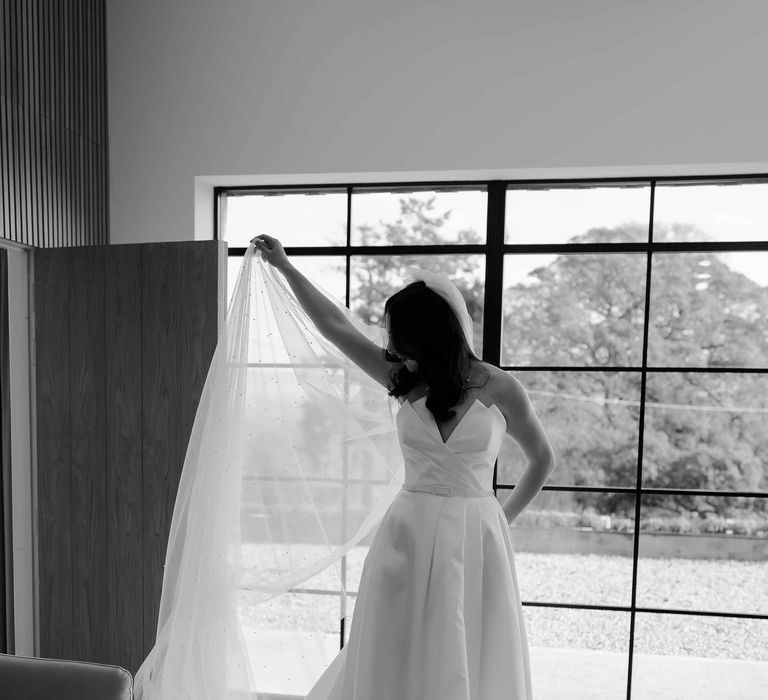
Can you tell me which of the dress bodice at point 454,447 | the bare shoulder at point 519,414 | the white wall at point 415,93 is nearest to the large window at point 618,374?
the white wall at point 415,93

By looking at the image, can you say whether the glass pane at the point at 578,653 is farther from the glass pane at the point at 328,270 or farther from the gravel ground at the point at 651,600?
the glass pane at the point at 328,270

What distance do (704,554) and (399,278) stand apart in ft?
6.06

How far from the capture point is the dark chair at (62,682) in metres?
1.61

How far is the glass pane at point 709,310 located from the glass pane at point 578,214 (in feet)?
0.67

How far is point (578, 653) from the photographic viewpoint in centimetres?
298

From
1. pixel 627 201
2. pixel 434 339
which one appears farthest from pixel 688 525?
pixel 434 339

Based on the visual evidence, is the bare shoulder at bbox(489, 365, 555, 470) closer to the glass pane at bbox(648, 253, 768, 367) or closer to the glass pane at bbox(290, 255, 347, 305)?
the glass pane at bbox(648, 253, 768, 367)

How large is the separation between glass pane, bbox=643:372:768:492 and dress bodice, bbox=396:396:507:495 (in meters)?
1.35

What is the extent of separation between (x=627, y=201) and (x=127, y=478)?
2397 mm

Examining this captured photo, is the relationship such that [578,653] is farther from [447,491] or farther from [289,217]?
[289,217]

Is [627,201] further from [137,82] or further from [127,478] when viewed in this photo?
[127,478]

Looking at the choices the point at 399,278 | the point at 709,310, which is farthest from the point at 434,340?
the point at 709,310

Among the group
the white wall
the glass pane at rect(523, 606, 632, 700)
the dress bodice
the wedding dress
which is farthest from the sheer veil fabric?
the glass pane at rect(523, 606, 632, 700)

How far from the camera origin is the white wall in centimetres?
252
